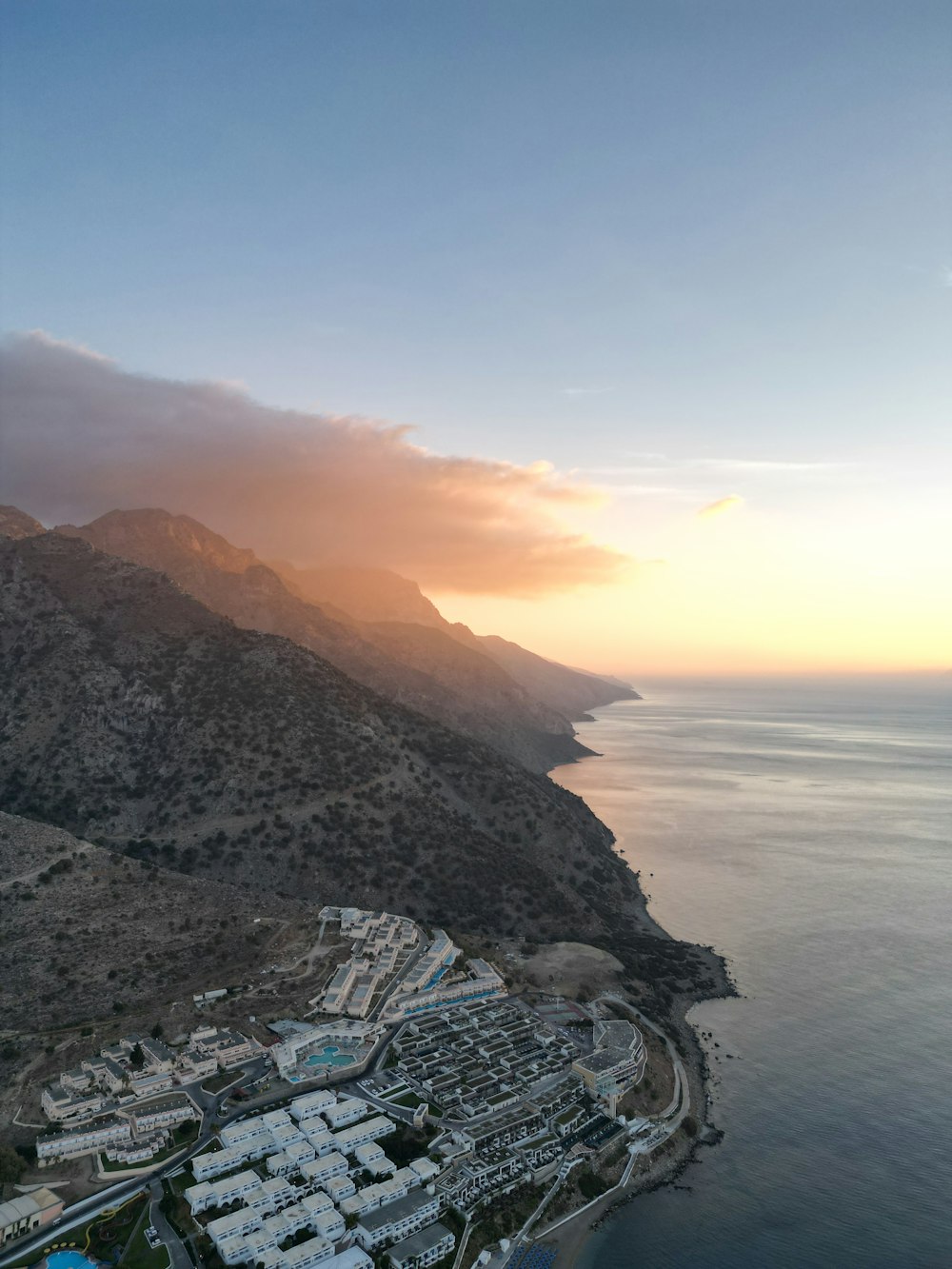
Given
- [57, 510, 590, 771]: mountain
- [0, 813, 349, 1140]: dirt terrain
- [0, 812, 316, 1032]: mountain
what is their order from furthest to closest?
1. [57, 510, 590, 771]: mountain
2. [0, 812, 316, 1032]: mountain
3. [0, 813, 349, 1140]: dirt terrain

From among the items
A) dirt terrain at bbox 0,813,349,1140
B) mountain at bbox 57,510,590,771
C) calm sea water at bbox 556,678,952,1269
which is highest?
mountain at bbox 57,510,590,771

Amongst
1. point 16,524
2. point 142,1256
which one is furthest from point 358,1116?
point 16,524

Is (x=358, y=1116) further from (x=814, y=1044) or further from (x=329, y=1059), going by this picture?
(x=814, y=1044)

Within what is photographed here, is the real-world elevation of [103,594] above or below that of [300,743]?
above

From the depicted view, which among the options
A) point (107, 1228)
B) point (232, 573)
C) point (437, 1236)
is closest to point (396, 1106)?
point (437, 1236)

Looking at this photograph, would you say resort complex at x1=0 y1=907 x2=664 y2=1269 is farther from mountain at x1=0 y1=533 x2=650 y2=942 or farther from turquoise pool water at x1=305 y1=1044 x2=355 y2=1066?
mountain at x1=0 y1=533 x2=650 y2=942

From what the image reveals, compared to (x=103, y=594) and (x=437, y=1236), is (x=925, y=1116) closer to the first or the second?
(x=437, y=1236)

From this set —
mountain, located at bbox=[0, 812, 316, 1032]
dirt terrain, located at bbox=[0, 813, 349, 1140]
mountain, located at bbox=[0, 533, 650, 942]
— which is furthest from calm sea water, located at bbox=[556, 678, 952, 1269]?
mountain, located at bbox=[0, 812, 316, 1032]
